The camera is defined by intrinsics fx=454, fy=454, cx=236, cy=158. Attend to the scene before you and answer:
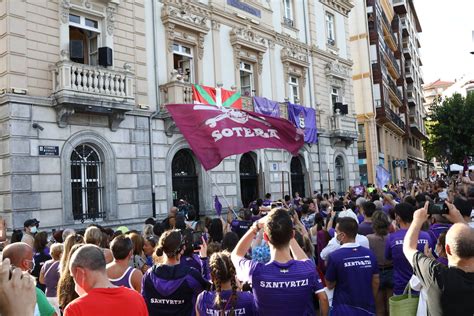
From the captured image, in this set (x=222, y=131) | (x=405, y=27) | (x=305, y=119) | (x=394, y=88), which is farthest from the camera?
(x=405, y=27)

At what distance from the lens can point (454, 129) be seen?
40.5 metres

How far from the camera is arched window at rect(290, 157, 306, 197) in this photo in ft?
69.5

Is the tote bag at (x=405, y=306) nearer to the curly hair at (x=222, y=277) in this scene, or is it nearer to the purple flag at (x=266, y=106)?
the curly hair at (x=222, y=277)

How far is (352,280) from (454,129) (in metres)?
40.5

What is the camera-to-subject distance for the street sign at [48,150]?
11.6 m

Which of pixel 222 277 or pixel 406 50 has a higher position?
pixel 406 50

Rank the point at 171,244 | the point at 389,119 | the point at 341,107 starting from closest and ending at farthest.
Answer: the point at 171,244
the point at 341,107
the point at 389,119

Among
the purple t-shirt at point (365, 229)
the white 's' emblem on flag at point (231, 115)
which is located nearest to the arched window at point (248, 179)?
the white 's' emblem on flag at point (231, 115)

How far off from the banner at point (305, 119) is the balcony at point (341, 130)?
2228mm

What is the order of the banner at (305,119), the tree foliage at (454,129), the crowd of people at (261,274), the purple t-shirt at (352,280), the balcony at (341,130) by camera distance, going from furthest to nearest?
1. the tree foliage at (454,129)
2. the balcony at (341,130)
3. the banner at (305,119)
4. the purple t-shirt at (352,280)
5. the crowd of people at (261,274)

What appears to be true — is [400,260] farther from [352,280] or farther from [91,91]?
[91,91]

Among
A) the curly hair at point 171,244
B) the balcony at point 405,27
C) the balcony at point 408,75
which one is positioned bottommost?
the curly hair at point 171,244

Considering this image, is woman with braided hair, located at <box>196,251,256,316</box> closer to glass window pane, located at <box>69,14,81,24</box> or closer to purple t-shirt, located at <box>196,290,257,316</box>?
purple t-shirt, located at <box>196,290,257,316</box>

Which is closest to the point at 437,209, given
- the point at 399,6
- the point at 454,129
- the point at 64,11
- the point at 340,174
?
the point at 64,11
